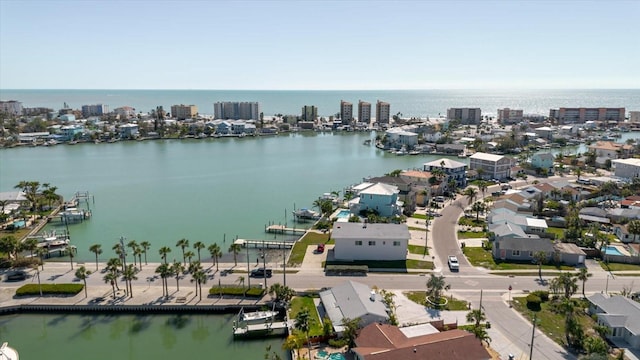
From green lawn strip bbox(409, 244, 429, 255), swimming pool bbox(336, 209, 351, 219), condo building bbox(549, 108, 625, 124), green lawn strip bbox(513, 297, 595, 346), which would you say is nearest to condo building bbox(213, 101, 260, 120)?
condo building bbox(549, 108, 625, 124)

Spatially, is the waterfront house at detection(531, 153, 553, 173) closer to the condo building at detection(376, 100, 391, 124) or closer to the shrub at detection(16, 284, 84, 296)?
the shrub at detection(16, 284, 84, 296)

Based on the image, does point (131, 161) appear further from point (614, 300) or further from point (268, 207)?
point (614, 300)

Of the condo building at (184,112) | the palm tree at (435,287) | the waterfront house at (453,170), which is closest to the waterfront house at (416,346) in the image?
the palm tree at (435,287)

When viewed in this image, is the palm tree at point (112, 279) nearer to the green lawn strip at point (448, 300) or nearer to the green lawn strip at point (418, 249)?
the green lawn strip at point (448, 300)

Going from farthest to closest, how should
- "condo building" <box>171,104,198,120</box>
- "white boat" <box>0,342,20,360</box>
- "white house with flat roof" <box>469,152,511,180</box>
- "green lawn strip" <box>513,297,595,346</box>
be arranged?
1. "condo building" <box>171,104,198,120</box>
2. "white house with flat roof" <box>469,152,511,180</box>
3. "green lawn strip" <box>513,297,595,346</box>
4. "white boat" <box>0,342,20,360</box>

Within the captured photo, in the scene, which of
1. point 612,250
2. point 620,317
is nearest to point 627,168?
point 612,250

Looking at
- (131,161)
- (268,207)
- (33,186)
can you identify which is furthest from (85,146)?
(268,207)

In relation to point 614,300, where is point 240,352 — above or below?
below
